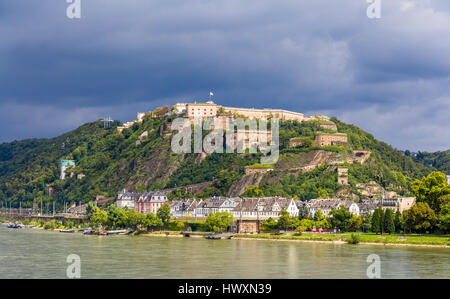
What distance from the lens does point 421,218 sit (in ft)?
230

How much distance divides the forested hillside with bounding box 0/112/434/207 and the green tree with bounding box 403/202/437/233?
3341 centimetres

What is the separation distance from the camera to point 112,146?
570 feet

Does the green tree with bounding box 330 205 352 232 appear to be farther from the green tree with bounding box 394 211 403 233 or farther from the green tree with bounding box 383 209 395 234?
the green tree with bounding box 394 211 403 233

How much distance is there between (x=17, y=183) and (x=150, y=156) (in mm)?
62387

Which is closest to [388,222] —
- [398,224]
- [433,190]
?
[398,224]

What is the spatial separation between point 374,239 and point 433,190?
999 cm

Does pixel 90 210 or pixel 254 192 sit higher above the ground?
pixel 254 192

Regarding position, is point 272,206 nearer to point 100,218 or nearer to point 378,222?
point 378,222

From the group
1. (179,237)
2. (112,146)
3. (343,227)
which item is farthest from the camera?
(112,146)

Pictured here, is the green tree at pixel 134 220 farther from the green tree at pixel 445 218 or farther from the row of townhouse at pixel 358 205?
the green tree at pixel 445 218

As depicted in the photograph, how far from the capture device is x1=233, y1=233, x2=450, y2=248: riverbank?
217 feet
